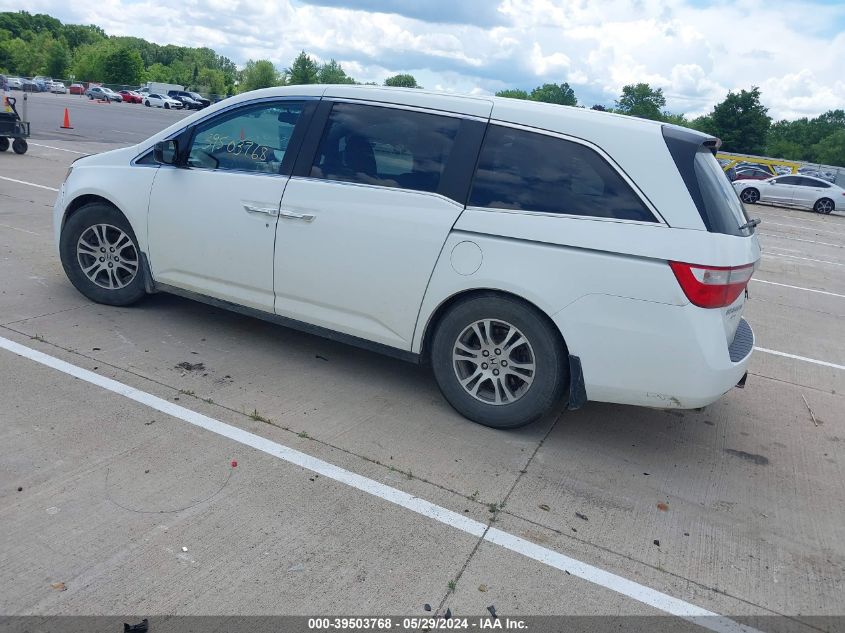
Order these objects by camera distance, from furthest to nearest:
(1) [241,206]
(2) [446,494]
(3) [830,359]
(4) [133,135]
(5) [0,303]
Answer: (4) [133,135]
(3) [830,359]
(5) [0,303]
(1) [241,206]
(2) [446,494]

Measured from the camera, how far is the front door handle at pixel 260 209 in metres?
4.80

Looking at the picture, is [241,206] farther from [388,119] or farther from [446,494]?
Answer: [446,494]

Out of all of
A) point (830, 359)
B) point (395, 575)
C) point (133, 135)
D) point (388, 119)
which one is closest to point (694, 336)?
point (395, 575)

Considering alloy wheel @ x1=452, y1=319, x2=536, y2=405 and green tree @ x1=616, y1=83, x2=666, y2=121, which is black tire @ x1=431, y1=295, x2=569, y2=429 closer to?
alloy wheel @ x1=452, y1=319, x2=536, y2=405

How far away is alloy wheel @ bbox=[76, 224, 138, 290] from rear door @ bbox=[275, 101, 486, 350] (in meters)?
1.57

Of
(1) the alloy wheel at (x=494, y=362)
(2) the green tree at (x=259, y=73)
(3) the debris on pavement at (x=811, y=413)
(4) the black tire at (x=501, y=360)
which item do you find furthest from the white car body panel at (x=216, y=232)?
(2) the green tree at (x=259, y=73)

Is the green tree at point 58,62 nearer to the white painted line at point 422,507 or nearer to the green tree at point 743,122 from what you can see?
the green tree at point 743,122

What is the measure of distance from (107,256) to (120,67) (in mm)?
111761

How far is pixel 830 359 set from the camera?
266 inches

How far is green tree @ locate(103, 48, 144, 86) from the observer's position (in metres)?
103

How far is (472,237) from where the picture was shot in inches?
166

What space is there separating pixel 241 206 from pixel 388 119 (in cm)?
119

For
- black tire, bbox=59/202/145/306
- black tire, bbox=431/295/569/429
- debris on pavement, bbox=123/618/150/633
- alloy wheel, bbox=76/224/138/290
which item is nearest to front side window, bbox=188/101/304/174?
black tire, bbox=59/202/145/306

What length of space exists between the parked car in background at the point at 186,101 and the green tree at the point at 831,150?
209 feet
